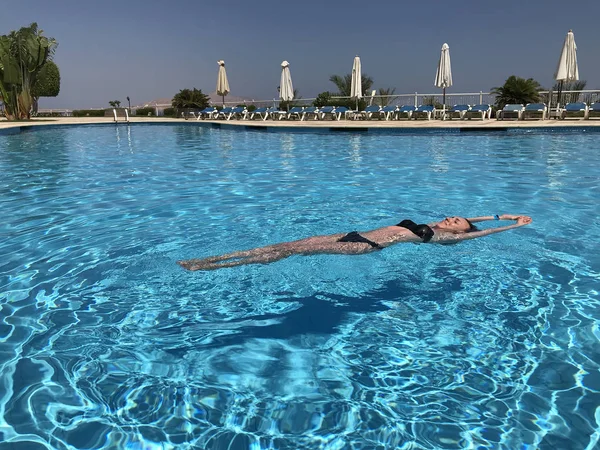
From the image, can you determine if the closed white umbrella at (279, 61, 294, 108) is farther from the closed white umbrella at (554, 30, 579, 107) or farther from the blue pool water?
the blue pool water

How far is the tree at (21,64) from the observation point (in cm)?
2441

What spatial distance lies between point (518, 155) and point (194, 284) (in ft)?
31.8

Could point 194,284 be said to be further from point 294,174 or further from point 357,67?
point 357,67

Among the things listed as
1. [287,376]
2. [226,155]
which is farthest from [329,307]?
[226,155]

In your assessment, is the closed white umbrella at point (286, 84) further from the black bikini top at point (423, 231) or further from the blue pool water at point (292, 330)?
the black bikini top at point (423, 231)

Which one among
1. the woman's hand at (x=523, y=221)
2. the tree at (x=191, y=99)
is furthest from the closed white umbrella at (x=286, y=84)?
the woman's hand at (x=523, y=221)

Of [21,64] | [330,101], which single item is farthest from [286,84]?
[21,64]

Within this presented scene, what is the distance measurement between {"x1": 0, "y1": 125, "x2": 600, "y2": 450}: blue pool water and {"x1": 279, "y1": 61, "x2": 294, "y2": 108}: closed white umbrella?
19.6m

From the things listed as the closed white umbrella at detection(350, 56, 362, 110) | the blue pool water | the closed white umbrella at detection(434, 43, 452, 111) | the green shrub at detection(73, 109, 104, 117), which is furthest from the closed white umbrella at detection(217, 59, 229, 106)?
the blue pool water

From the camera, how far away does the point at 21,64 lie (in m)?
25.0

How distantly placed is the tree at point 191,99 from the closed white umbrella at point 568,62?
71.6 feet

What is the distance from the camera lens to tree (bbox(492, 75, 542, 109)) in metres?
22.4

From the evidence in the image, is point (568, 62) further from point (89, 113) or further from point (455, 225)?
point (89, 113)

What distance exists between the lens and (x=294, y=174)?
890 cm
